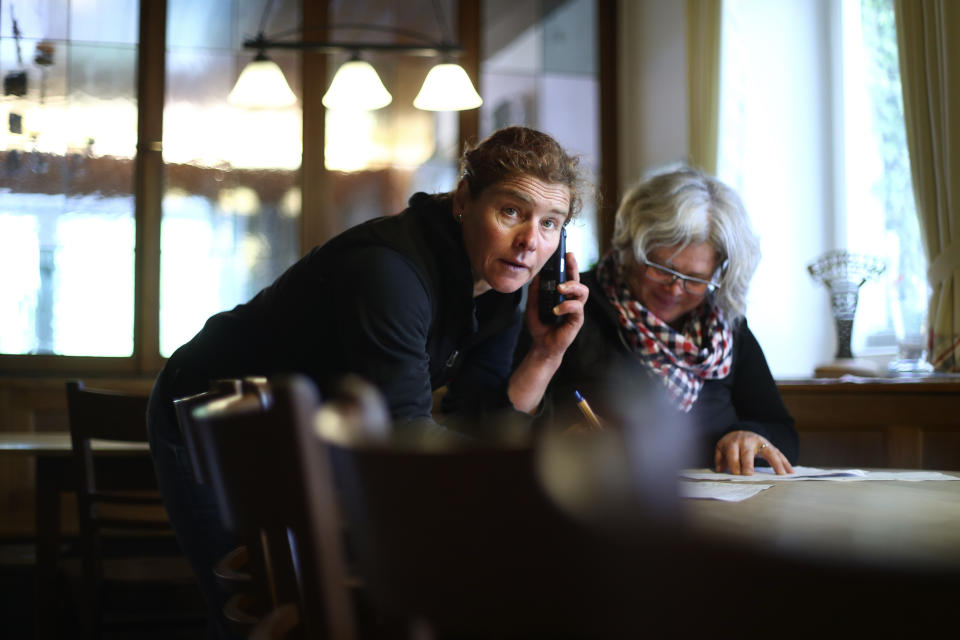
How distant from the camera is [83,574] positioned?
2715 millimetres

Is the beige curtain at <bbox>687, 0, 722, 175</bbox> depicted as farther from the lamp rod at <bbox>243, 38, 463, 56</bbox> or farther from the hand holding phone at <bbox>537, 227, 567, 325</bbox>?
the hand holding phone at <bbox>537, 227, 567, 325</bbox>

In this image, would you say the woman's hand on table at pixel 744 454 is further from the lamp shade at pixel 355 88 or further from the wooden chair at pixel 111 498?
the lamp shade at pixel 355 88

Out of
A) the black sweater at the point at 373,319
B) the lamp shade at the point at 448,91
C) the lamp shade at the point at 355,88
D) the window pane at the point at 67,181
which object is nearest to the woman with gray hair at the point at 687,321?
the black sweater at the point at 373,319

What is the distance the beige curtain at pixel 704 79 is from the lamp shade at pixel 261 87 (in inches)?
72.5

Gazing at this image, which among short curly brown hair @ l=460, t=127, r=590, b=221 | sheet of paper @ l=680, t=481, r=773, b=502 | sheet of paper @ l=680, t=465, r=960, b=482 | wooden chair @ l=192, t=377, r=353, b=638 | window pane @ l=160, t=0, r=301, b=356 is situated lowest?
sheet of paper @ l=680, t=465, r=960, b=482

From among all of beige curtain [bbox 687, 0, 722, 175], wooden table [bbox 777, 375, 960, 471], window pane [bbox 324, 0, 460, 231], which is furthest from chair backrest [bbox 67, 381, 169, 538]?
beige curtain [bbox 687, 0, 722, 175]

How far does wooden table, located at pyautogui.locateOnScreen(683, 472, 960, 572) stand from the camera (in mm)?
1078

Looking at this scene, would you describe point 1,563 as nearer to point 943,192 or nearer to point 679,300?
point 679,300

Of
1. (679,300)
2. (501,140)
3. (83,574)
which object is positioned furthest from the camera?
(83,574)

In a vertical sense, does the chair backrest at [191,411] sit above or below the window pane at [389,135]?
below

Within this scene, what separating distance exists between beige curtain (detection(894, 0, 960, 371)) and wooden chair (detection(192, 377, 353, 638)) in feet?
8.24

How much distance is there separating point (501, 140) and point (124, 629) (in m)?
2.22

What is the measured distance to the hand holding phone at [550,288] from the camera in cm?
196

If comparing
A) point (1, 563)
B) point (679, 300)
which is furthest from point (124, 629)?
point (679, 300)
